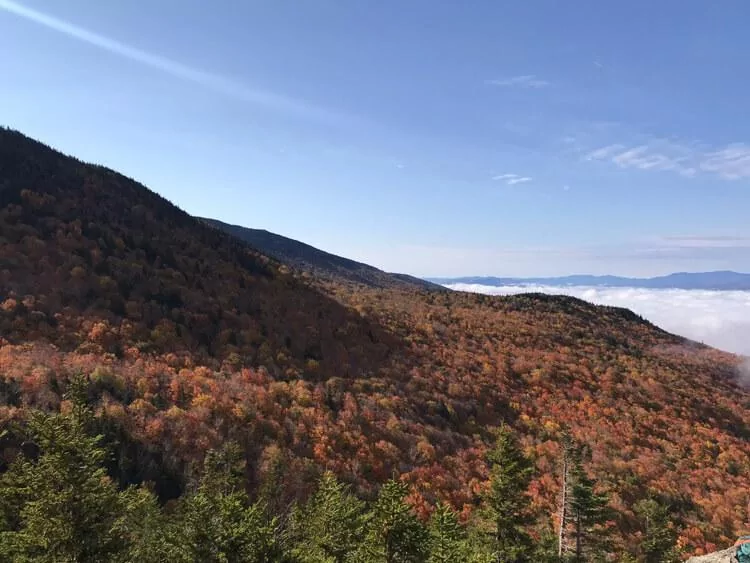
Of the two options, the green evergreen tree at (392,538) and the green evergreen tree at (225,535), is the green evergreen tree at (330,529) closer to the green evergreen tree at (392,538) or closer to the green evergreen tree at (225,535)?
the green evergreen tree at (392,538)

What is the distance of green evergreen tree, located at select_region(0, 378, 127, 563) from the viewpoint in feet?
32.6

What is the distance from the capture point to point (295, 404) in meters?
35.2

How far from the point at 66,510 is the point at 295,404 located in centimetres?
2549

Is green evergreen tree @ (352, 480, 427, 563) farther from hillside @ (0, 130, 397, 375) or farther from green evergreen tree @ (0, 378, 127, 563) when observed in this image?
hillside @ (0, 130, 397, 375)

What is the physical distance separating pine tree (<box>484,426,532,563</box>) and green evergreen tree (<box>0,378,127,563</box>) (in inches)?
561

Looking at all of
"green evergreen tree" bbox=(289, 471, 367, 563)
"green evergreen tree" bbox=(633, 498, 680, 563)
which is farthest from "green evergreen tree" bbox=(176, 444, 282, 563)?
"green evergreen tree" bbox=(633, 498, 680, 563)

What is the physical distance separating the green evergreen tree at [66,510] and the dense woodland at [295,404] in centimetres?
9

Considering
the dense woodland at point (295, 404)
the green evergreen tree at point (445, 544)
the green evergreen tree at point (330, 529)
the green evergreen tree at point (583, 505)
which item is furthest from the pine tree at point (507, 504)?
the green evergreen tree at point (330, 529)

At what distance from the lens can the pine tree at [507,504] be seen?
1878 cm

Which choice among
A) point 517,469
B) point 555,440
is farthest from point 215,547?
point 555,440

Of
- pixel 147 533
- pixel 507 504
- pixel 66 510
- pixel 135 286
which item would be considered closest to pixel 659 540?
pixel 507 504

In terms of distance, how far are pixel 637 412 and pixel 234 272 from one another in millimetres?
54767

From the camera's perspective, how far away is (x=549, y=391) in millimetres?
52188

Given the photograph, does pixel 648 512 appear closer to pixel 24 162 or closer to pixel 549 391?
pixel 549 391
